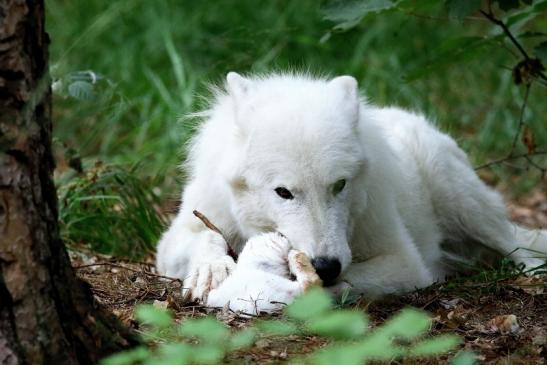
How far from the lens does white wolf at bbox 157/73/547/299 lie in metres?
3.98

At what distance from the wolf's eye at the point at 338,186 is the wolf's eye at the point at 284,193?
201 millimetres

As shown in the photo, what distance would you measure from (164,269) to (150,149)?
8.53 ft

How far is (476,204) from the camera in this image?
573 centimetres

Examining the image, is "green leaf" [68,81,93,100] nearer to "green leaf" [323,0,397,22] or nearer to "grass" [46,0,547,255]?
"green leaf" [323,0,397,22]

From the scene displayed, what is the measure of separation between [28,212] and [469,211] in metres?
3.67

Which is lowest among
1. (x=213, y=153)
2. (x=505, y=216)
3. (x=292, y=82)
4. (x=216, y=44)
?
(x=505, y=216)

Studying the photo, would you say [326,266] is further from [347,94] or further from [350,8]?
[350,8]

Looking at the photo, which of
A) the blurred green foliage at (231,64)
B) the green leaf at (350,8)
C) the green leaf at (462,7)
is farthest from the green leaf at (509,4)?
the blurred green foliage at (231,64)

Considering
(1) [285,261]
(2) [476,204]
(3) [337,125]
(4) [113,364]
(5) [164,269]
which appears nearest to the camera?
(4) [113,364]

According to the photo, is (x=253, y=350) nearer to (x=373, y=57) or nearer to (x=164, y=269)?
(x=164, y=269)

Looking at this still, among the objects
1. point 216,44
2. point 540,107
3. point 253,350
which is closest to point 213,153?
point 253,350

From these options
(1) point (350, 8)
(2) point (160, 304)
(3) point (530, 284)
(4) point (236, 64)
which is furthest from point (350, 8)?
(4) point (236, 64)

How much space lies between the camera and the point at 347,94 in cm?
441

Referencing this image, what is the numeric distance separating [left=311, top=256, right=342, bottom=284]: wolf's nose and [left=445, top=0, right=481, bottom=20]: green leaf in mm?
1415
